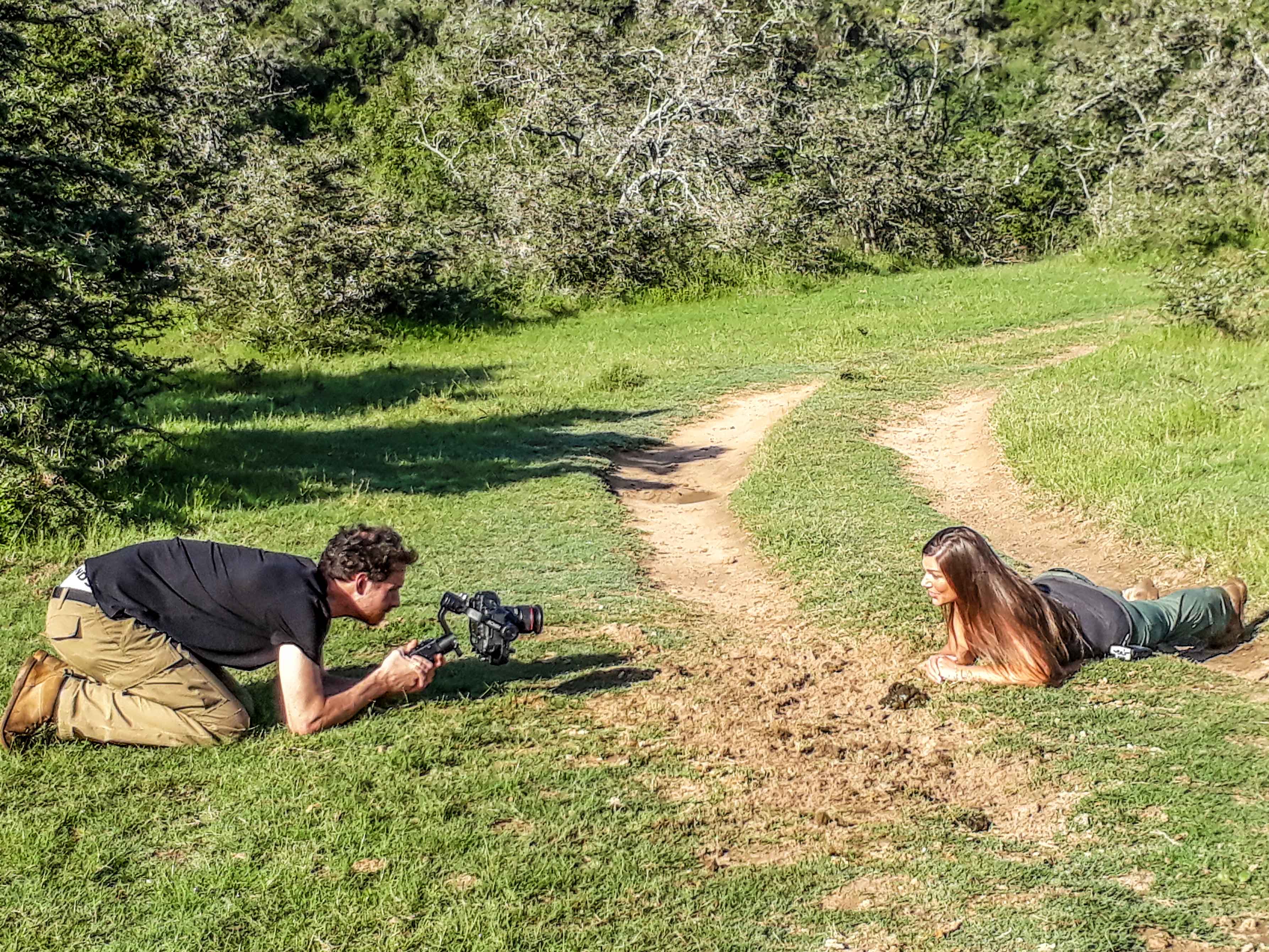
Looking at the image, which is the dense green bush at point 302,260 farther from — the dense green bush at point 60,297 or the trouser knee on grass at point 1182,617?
the trouser knee on grass at point 1182,617

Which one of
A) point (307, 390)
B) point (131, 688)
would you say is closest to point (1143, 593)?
point (131, 688)

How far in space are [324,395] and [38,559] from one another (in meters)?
6.68

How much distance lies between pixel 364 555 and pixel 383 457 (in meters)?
6.76

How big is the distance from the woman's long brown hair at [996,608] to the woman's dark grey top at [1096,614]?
285mm

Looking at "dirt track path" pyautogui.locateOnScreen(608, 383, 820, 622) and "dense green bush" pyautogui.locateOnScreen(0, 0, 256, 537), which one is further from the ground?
"dense green bush" pyautogui.locateOnScreen(0, 0, 256, 537)

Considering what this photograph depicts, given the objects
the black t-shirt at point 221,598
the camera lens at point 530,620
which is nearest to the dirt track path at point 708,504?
the camera lens at point 530,620

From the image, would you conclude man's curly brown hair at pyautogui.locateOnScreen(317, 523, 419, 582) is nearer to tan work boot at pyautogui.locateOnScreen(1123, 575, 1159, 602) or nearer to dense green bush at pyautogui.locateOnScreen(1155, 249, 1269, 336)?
tan work boot at pyautogui.locateOnScreen(1123, 575, 1159, 602)

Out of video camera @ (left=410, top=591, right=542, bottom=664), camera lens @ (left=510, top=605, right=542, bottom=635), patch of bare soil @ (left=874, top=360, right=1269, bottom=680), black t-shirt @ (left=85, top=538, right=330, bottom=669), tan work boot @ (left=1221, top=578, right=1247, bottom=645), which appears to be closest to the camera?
black t-shirt @ (left=85, top=538, right=330, bottom=669)

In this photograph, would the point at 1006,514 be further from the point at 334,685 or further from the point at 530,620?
the point at 334,685

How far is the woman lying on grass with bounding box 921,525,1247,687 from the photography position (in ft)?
17.9

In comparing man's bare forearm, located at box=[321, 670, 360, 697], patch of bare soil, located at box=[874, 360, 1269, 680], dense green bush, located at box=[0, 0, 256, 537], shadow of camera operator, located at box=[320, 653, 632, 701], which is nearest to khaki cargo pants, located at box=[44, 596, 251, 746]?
man's bare forearm, located at box=[321, 670, 360, 697]

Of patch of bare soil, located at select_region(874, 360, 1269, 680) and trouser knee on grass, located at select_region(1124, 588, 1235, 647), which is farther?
patch of bare soil, located at select_region(874, 360, 1269, 680)

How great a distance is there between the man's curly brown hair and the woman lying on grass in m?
2.40

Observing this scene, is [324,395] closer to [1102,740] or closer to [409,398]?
[409,398]
